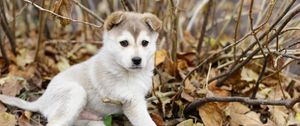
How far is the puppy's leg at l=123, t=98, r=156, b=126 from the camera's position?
3.40 meters

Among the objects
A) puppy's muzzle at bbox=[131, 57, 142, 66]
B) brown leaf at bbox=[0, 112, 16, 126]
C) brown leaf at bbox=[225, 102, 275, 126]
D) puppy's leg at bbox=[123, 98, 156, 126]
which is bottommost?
brown leaf at bbox=[225, 102, 275, 126]

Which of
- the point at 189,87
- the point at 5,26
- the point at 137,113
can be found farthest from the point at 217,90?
the point at 5,26

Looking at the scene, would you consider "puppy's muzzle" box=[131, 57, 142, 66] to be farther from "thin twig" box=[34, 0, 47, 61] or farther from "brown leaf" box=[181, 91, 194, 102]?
"thin twig" box=[34, 0, 47, 61]

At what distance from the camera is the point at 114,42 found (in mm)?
3408

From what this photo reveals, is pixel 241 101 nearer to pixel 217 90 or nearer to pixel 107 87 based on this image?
pixel 217 90

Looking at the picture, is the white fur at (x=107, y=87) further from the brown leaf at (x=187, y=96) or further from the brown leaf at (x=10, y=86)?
the brown leaf at (x=10, y=86)

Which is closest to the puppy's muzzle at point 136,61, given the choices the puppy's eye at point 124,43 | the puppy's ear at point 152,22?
the puppy's eye at point 124,43

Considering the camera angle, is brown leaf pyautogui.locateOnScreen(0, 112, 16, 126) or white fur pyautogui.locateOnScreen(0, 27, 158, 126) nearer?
white fur pyautogui.locateOnScreen(0, 27, 158, 126)

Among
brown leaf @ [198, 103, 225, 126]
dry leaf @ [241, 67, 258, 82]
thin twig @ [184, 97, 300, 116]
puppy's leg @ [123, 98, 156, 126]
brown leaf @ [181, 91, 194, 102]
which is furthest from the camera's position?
dry leaf @ [241, 67, 258, 82]

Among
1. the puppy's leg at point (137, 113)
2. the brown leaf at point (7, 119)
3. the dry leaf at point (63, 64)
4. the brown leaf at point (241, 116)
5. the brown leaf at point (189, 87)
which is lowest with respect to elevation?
the brown leaf at point (241, 116)

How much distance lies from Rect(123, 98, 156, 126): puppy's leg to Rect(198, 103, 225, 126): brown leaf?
464mm

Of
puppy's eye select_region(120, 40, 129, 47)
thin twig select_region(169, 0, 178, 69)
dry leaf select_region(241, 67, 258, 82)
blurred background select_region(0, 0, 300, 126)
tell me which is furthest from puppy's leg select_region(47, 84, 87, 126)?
dry leaf select_region(241, 67, 258, 82)

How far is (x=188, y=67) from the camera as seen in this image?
4.52 meters

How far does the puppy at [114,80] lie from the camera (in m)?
3.35
